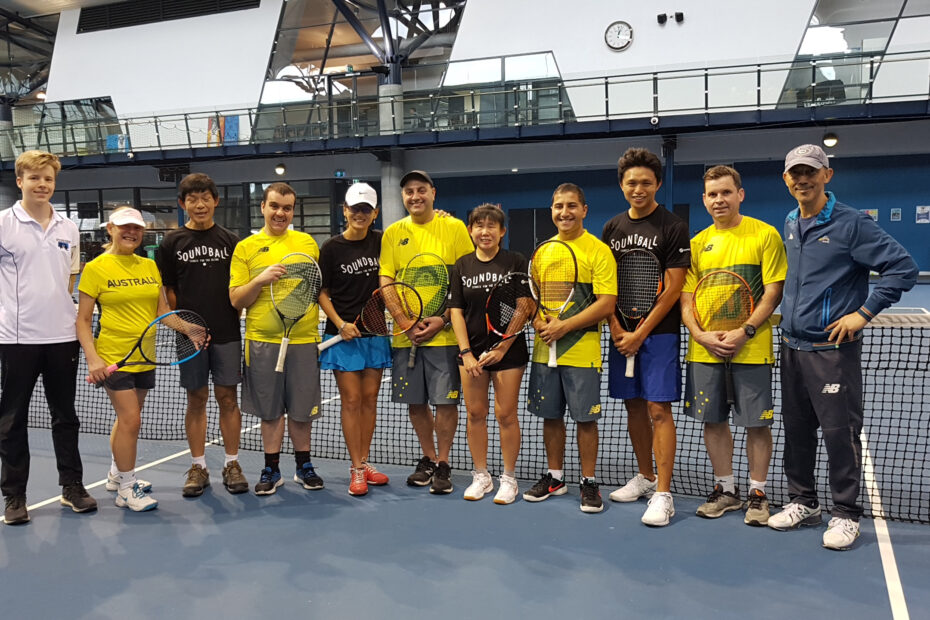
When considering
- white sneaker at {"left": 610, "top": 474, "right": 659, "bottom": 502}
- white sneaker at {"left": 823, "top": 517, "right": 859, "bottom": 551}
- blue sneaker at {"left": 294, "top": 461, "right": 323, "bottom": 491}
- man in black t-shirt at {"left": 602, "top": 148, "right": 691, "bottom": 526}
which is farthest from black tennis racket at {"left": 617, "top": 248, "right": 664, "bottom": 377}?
blue sneaker at {"left": 294, "top": 461, "right": 323, "bottom": 491}

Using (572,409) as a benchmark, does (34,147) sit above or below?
above

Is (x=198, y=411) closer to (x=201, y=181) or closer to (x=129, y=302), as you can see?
(x=129, y=302)

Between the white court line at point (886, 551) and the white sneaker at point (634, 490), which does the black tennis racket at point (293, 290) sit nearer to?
the white sneaker at point (634, 490)

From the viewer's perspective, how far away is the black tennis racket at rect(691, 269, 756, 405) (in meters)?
3.81

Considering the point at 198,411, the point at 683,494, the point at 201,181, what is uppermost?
the point at 201,181

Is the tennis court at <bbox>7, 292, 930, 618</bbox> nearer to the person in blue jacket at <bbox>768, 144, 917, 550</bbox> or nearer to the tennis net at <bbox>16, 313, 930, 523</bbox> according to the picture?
the tennis net at <bbox>16, 313, 930, 523</bbox>

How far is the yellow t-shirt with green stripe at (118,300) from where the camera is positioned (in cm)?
407

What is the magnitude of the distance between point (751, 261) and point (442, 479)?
2.27 m

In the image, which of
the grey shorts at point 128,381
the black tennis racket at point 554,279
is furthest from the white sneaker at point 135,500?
the black tennis racket at point 554,279

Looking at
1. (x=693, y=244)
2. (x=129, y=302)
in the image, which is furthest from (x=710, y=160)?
(x=129, y=302)

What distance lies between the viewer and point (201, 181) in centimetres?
434

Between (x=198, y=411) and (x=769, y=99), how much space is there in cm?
1528

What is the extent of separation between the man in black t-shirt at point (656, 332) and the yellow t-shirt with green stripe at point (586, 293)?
138 mm

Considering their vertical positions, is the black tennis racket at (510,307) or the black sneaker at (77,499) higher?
the black tennis racket at (510,307)
